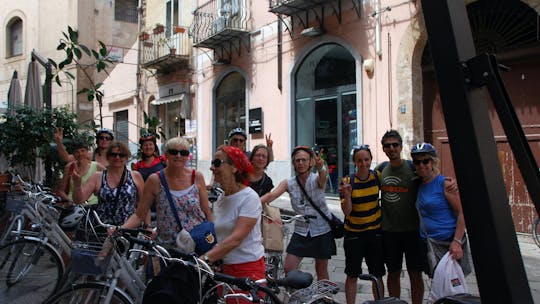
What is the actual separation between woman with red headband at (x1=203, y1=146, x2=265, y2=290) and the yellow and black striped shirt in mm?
1385

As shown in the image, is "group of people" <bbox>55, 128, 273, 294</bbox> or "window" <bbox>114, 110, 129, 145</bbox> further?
"window" <bbox>114, 110, 129, 145</bbox>

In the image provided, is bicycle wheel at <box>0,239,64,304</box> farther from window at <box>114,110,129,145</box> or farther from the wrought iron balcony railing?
window at <box>114,110,129,145</box>

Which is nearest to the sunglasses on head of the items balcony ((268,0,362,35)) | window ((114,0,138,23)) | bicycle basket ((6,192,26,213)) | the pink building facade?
bicycle basket ((6,192,26,213))

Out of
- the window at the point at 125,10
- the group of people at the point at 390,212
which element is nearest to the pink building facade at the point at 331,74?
the group of people at the point at 390,212

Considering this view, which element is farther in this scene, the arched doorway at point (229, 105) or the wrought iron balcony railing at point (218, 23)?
the arched doorway at point (229, 105)

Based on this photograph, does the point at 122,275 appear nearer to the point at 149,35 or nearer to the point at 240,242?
the point at 240,242

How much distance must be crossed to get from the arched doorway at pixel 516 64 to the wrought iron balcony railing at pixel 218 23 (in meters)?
7.21

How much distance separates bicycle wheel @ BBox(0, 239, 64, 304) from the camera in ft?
13.9

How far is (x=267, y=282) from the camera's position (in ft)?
7.59

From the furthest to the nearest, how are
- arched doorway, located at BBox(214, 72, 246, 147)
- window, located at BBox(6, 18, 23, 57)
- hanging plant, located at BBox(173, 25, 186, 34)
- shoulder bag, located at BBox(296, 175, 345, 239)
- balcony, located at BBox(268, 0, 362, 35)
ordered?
window, located at BBox(6, 18, 23, 57) < hanging plant, located at BBox(173, 25, 186, 34) < arched doorway, located at BBox(214, 72, 246, 147) < balcony, located at BBox(268, 0, 362, 35) < shoulder bag, located at BBox(296, 175, 345, 239)

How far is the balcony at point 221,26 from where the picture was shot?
1402cm

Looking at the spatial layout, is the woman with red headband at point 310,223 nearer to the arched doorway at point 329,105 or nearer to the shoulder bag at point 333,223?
the shoulder bag at point 333,223

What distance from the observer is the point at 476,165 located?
1103 millimetres

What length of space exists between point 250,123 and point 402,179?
10.2m
